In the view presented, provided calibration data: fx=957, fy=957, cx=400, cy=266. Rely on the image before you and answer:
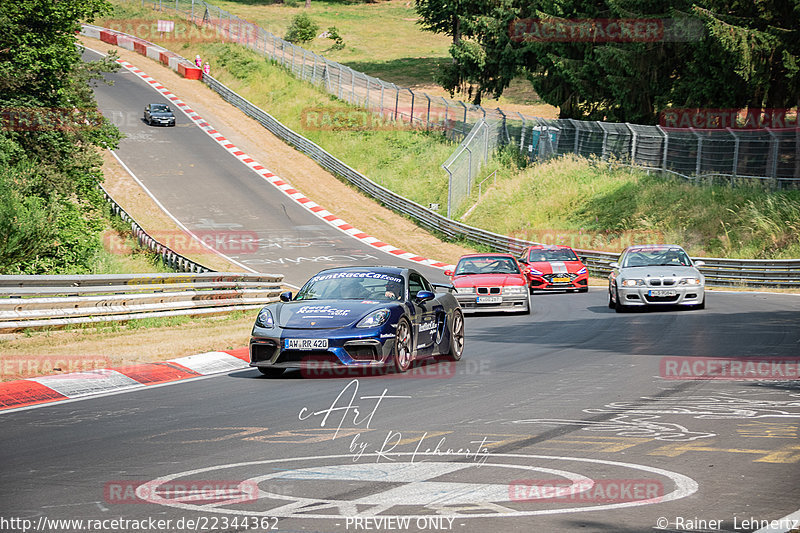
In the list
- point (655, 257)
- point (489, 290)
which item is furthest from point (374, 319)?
point (655, 257)

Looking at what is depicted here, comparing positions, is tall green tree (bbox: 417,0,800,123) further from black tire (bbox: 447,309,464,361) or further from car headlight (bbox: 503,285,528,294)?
black tire (bbox: 447,309,464,361)

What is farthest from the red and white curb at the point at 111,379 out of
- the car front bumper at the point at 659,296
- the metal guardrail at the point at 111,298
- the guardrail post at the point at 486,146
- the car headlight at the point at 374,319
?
the guardrail post at the point at 486,146

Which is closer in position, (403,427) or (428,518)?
(428,518)

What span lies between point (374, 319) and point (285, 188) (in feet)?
122

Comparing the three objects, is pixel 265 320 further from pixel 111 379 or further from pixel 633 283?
pixel 633 283

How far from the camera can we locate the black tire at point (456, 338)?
13688 millimetres

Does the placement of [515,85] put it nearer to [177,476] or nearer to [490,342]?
[490,342]

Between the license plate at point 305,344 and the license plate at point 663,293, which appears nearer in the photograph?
the license plate at point 305,344

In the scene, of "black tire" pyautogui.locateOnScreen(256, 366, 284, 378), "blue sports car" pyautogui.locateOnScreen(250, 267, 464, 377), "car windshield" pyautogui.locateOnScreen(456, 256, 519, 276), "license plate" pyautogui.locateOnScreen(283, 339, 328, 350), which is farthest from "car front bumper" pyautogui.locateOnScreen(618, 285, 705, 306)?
"license plate" pyautogui.locateOnScreen(283, 339, 328, 350)

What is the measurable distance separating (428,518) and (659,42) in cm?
3898

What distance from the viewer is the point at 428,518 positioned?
17.3 ft

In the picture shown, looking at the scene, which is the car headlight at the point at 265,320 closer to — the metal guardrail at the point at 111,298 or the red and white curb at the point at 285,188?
the metal guardrail at the point at 111,298

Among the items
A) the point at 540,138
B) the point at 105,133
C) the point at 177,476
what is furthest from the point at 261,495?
the point at 540,138

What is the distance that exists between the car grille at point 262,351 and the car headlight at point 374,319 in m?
1.10
